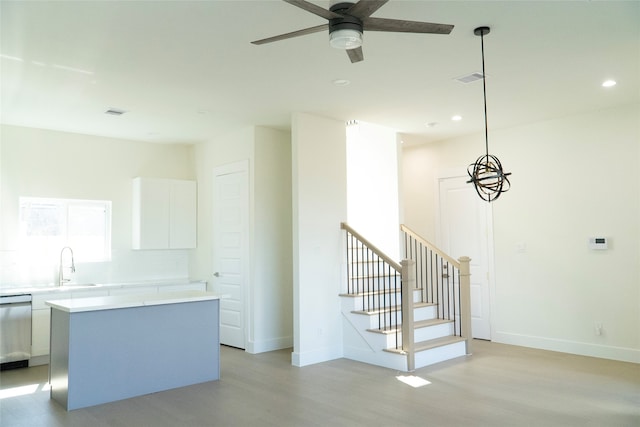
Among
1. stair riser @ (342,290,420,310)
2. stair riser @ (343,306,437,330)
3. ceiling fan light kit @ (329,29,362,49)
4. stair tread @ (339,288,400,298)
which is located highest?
ceiling fan light kit @ (329,29,362,49)

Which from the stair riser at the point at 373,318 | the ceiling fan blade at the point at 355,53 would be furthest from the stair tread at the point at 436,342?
the ceiling fan blade at the point at 355,53

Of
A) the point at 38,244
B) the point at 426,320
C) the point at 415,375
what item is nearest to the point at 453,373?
the point at 415,375

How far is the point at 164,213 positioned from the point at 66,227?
1308 mm

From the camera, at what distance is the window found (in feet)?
20.8

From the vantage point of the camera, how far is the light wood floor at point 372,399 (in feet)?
12.3

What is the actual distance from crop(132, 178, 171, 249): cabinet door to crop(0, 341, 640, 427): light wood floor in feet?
7.17

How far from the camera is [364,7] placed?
2.50 m

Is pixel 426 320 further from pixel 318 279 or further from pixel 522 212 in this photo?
Answer: pixel 522 212

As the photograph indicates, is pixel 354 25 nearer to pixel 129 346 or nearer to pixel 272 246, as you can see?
pixel 129 346

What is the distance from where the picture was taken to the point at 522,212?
651cm

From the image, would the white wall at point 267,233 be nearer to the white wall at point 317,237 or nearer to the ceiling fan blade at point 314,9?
the white wall at point 317,237

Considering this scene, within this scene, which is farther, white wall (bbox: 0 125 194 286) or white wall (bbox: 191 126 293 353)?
white wall (bbox: 191 126 293 353)

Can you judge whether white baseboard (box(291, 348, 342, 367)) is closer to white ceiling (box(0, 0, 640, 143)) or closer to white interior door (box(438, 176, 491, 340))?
white interior door (box(438, 176, 491, 340))

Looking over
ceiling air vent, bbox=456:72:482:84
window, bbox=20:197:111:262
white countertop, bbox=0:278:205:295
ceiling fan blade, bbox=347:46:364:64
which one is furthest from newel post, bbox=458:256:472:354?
window, bbox=20:197:111:262
